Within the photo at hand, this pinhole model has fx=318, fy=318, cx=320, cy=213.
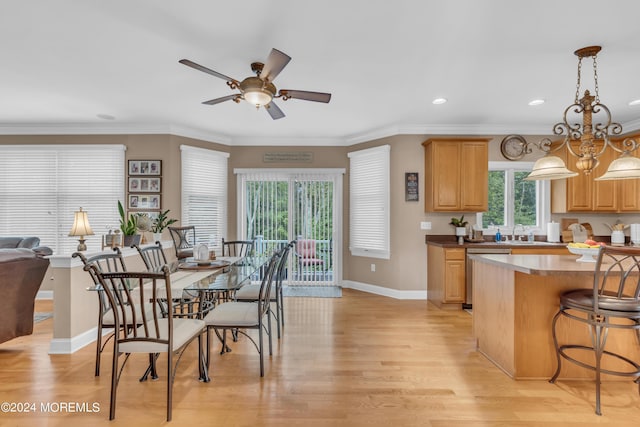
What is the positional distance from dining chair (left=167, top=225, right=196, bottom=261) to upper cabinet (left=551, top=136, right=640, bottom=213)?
18.1 feet

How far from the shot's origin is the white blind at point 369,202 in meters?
5.13

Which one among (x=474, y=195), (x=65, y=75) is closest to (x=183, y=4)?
(x=65, y=75)

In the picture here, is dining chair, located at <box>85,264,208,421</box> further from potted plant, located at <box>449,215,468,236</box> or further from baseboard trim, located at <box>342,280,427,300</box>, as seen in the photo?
potted plant, located at <box>449,215,468,236</box>

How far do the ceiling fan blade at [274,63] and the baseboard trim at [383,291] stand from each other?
12.2 ft

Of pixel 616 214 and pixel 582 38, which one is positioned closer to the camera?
pixel 582 38

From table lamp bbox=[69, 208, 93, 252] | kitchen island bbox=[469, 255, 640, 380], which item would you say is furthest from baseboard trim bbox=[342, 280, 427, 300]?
table lamp bbox=[69, 208, 93, 252]

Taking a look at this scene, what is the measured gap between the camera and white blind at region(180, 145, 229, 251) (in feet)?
16.8

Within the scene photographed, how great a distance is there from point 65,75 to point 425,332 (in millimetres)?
4592

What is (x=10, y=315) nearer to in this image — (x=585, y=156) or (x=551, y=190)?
(x=585, y=156)

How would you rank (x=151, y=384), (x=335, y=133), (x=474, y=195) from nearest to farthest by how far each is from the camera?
1. (x=151, y=384)
2. (x=474, y=195)
3. (x=335, y=133)

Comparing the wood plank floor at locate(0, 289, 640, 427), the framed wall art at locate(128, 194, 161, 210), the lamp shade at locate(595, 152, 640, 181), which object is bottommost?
the wood plank floor at locate(0, 289, 640, 427)

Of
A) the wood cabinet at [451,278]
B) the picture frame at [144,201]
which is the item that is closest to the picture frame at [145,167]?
the picture frame at [144,201]

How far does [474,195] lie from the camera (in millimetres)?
4621

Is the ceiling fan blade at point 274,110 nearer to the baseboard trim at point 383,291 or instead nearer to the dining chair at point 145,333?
the dining chair at point 145,333
